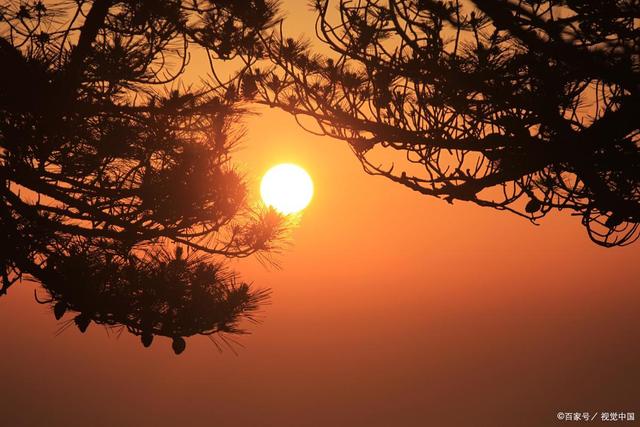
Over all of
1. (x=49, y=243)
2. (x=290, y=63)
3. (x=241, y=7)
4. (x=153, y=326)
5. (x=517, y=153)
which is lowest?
(x=153, y=326)

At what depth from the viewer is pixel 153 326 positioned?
14.8 feet

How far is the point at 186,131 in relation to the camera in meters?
4.57

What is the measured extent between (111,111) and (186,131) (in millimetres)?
646

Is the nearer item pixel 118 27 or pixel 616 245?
pixel 616 245

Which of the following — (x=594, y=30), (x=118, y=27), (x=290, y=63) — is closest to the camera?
(x=594, y=30)

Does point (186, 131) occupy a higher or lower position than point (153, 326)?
higher

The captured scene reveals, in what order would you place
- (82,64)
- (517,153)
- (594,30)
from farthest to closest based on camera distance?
(82,64) < (517,153) < (594,30)

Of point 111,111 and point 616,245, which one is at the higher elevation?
point 111,111

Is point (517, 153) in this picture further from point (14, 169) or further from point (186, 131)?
point (14, 169)

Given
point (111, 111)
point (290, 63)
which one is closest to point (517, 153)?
point (290, 63)

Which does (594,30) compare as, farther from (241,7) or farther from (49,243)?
(49,243)

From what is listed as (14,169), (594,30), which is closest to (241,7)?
(14,169)

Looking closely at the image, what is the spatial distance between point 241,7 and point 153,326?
7.68ft

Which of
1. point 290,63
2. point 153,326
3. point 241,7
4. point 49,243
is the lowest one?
point 153,326
